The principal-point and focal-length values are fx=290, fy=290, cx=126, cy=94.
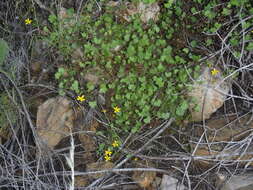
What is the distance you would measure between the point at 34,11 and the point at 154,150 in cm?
184

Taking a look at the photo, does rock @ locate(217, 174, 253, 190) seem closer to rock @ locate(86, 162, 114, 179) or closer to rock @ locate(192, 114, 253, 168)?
rock @ locate(192, 114, 253, 168)

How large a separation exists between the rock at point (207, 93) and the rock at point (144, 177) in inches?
25.7

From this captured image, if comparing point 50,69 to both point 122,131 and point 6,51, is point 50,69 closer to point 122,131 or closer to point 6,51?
point 6,51

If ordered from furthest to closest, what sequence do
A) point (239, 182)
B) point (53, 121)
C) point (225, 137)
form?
point (53, 121)
point (225, 137)
point (239, 182)

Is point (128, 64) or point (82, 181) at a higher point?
point (128, 64)

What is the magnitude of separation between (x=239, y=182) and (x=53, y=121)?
5.70 feet

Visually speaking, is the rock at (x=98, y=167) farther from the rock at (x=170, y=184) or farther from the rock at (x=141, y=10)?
the rock at (x=141, y=10)

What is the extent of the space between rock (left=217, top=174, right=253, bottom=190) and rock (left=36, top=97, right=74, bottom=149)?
58.9 inches

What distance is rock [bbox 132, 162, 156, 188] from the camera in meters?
2.58

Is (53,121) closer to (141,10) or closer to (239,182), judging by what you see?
(141,10)

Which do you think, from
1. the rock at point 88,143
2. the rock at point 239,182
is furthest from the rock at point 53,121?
the rock at point 239,182

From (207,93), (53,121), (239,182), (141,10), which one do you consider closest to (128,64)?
(141,10)

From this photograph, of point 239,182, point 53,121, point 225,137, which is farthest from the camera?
point 53,121

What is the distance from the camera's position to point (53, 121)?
2.71 m
